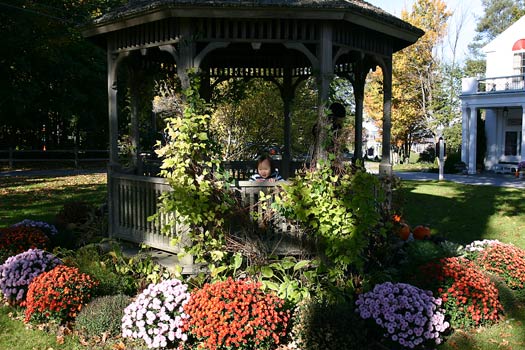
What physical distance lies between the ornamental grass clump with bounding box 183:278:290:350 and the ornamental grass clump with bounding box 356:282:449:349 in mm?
957

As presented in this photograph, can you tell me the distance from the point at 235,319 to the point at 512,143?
91.3ft

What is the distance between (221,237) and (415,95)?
104ft

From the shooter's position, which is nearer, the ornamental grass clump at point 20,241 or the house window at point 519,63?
the ornamental grass clump at point 20,241

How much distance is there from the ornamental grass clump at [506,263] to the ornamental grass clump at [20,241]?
6410mm

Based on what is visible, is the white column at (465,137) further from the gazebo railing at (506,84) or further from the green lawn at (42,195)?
the green lawn at (42,195)

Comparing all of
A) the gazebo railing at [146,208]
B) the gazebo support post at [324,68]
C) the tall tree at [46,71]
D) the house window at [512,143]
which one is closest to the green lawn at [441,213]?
the gazebo railing at [146,208]

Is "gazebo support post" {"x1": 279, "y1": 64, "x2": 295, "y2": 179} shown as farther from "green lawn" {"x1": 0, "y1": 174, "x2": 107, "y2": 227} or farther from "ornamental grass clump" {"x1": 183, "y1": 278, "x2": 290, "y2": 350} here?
"ornamental grass clump" {"x1": 183, "y1": 278, "x2": 290, "y2": 350}

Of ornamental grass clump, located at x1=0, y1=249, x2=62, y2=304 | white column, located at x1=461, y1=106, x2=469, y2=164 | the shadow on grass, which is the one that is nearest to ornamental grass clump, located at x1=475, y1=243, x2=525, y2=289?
the shadow on grass

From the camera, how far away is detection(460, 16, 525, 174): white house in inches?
1056

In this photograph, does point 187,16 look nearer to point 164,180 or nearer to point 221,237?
point 164,180

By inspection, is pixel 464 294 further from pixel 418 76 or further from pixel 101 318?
pixel 418 76

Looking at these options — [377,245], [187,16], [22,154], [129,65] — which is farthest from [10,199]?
[22,154]

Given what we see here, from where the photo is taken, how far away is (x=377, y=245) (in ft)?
22.1

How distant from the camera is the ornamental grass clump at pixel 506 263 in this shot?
6.55 m
